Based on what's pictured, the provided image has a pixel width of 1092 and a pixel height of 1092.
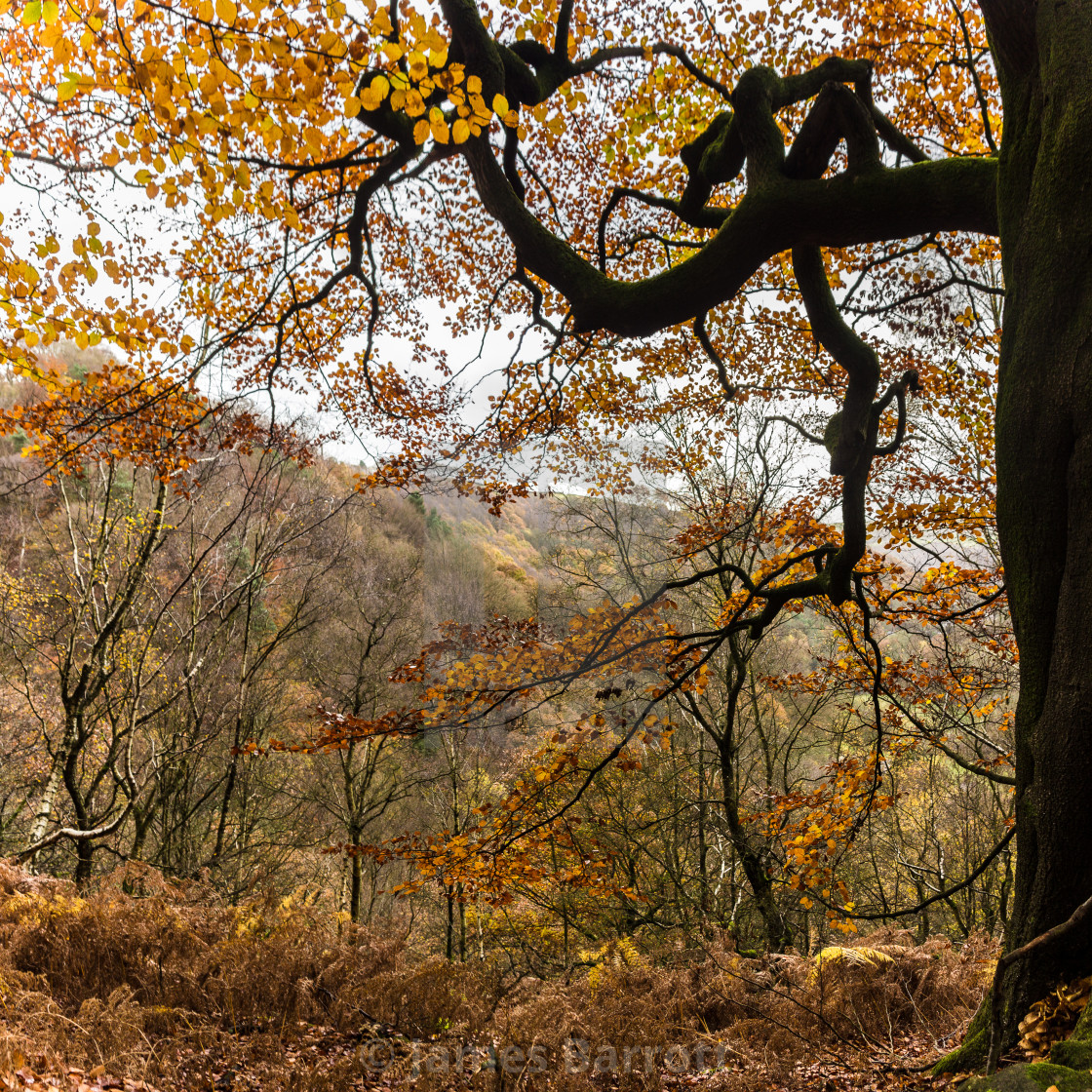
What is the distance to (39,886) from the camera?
4688 mm

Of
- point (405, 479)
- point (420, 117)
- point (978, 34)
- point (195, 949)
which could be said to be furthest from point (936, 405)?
point (195, 949)

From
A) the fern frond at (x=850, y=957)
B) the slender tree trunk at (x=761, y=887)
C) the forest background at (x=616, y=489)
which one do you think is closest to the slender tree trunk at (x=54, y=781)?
the forest background at (x=616, y=489)

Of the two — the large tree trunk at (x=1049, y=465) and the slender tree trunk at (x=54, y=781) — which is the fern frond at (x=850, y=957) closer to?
the large tree trunk at (x=1049, y=465)

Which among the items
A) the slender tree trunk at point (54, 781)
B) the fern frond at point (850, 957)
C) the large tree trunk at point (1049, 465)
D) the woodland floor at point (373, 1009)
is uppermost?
the large tree trunk at point (1049, 465)

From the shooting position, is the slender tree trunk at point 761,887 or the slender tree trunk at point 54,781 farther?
the slender tree trunk at point 761,887

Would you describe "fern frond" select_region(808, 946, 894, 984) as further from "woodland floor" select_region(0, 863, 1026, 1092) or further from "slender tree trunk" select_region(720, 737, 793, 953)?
"slender tree trunk" select_region(720, 737, 793, 953)

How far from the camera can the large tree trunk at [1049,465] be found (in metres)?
Answer: 1.96

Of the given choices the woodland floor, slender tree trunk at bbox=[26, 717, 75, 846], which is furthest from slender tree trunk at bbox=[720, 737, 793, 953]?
slender tree trunk at bbox=[26, 717, 75, 846]

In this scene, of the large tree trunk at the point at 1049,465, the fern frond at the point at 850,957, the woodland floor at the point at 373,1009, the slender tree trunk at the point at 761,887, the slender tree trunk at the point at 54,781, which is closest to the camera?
the large tree trunk at the point at 1049,465

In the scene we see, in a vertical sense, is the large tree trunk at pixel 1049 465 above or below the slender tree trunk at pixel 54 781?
above

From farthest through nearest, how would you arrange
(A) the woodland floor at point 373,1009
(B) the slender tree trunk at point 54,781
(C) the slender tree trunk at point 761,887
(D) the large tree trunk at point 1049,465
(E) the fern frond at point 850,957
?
(C) the slender tree trunk at point 761,887 → (B) the slender tree trunk at point 54,781 → (E) the fern frond at point 850,957 → (A) the woodland floor at point 373,1009 → (D) the large tree trunk at point 1049,465

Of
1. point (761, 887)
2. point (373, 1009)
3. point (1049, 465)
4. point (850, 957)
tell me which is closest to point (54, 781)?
point (373, 1009)

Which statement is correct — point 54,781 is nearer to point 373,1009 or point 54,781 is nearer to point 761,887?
point 373,1009

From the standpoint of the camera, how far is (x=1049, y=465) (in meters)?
2.11
